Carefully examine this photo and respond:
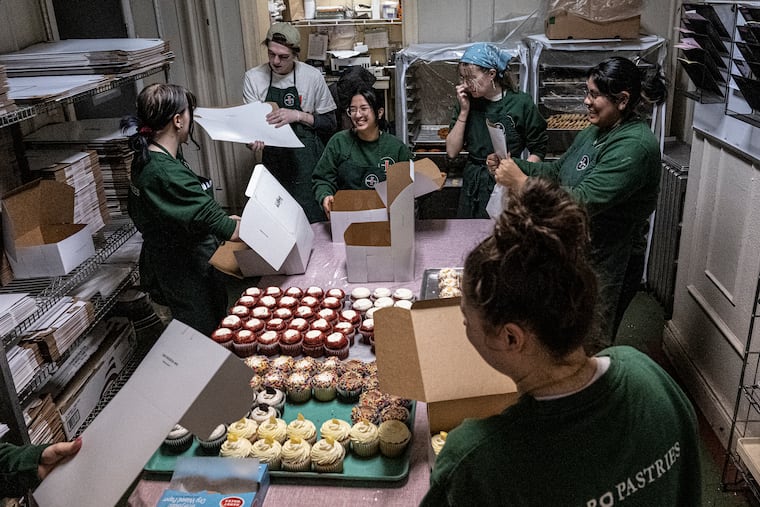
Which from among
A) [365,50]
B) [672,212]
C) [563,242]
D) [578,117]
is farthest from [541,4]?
[563,242]

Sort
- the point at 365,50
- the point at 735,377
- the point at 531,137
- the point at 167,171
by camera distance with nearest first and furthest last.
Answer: the point at 167,171 < the point at 735,377 < the point at 531,137 < the point at 365,50

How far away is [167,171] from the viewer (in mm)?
2598

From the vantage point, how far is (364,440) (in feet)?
5.40

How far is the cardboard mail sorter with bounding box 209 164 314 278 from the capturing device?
8.24 ft

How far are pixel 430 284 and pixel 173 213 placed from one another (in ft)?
3.57

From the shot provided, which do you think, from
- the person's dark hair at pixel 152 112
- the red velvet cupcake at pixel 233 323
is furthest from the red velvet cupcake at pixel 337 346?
the person's dark hair at pixel 152 112

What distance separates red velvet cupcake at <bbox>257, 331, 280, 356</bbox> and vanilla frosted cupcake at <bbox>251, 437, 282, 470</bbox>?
0.54m

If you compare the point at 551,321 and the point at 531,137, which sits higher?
the point at 551,321

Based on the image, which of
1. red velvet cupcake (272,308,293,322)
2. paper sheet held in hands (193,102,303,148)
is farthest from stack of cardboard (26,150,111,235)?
red velvet cupcake (272,308,293,322)

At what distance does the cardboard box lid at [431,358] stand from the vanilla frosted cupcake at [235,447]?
41cm

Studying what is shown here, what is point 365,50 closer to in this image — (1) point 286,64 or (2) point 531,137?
(1) point 286,64

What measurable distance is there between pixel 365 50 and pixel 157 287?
2.76 m

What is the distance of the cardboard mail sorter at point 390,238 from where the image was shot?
8.43 ft

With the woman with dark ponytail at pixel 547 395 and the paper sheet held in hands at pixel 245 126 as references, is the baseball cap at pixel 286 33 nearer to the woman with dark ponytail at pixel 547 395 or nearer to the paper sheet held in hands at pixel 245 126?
the paper sheet held in hands at pixel 245 126
